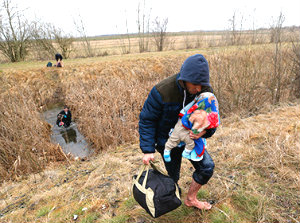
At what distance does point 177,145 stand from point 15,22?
18165 mm

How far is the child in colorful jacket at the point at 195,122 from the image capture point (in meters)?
1.43

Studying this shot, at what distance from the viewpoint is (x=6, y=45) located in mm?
14578

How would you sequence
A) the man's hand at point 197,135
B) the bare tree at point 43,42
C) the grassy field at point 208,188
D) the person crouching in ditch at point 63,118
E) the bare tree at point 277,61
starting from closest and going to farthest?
the man's hand at point 197,135 < the grassy field at point 208,188 < the bare tree at point 277,61 < the person crouching in ditch at point 63,118 < the bare tree at point 43,42

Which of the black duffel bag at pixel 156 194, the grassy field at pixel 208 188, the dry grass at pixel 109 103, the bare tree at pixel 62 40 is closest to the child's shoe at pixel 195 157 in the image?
the black duffel bag at pixel 156 194

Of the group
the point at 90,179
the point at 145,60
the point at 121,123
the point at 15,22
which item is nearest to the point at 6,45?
the point at 15,22

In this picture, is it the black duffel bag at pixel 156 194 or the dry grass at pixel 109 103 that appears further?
the dry grass at pixel 109 103

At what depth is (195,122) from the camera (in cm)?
143

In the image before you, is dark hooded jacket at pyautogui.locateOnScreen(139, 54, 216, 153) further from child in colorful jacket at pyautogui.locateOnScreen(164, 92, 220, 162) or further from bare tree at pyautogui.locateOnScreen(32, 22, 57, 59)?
bare tree at pyautogui.locateOnScreen(32, 22, 57, 59)

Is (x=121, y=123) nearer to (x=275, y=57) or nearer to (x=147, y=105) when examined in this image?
(x=147, y=105)

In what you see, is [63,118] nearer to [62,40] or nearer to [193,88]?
[193,88]

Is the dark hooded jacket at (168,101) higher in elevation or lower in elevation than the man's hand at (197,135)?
higher

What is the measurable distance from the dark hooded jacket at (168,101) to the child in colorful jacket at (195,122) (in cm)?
8

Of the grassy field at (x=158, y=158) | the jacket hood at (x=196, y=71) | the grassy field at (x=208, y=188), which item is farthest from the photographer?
the grassy field at (x=158, y=158)

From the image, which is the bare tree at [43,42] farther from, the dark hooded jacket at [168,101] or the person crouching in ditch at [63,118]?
the dark hooded jacket at [168,101]
